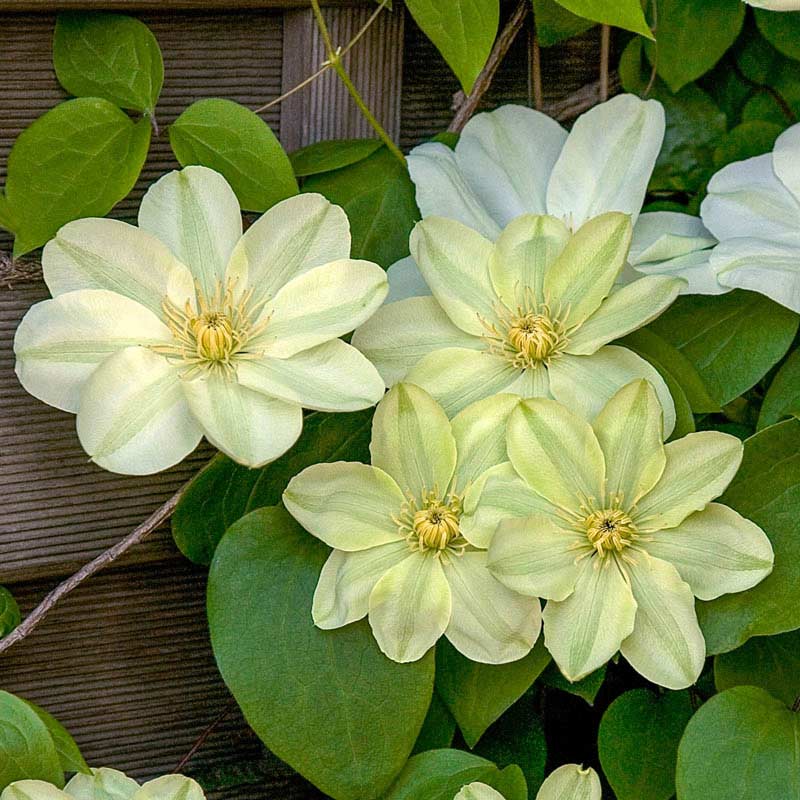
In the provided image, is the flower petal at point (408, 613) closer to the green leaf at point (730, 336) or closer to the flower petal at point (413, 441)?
the flower petal at point (413, 441)

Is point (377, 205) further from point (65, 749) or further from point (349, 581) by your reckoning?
point (65, 749)

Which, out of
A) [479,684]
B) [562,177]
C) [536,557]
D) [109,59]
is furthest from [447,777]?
[109,59]

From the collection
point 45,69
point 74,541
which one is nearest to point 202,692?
point 74,541

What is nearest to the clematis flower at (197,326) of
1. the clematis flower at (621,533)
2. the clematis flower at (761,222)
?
the clematis flower at (621,533)

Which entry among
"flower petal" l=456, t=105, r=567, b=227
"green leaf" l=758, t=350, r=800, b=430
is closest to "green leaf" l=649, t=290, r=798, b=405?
"green leaf" l=758, t=350, r=800, b=430

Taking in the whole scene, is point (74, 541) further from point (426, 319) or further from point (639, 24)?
point (639, 24)
